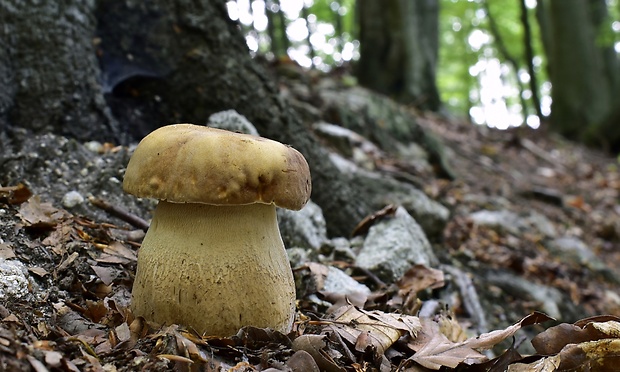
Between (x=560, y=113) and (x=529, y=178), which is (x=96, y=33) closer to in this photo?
(x=529, y=178)

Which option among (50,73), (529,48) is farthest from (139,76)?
(529,48)

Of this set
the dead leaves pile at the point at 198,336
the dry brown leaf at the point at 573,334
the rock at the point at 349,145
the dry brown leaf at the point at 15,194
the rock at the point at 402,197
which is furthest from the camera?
the rock at the point at 349,145

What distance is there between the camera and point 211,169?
70.9 inches

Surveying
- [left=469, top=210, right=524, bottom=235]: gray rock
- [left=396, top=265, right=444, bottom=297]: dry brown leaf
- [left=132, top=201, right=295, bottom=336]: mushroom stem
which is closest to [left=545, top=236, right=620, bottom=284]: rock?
[left=469, top=210, right=524, bottom=235]: gray rock

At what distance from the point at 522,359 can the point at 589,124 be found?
43.5 ft

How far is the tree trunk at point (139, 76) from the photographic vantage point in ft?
10.7

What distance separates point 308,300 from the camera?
8.83 feet

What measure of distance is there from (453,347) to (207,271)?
103cm

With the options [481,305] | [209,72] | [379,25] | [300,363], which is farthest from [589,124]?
[300,363]

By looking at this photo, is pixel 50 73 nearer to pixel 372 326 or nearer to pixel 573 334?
pixel 372 326

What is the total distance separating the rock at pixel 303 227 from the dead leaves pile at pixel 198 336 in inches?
27.3

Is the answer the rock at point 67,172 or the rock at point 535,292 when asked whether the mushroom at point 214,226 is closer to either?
the rock at point 67,172

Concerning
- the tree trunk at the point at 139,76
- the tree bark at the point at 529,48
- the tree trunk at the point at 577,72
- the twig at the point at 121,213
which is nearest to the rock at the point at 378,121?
the tree trunk at the point at 139,76

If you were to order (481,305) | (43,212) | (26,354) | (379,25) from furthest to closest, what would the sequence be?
(379,25)
(481,305)
(43,212)
(26,354)
